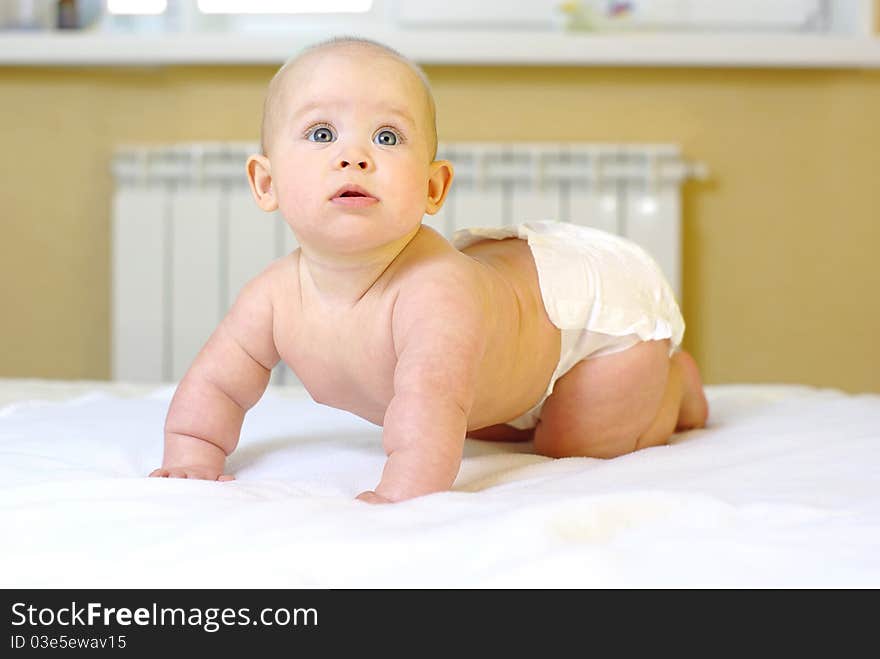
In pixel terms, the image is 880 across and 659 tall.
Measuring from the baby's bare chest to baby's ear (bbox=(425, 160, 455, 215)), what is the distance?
0.11m

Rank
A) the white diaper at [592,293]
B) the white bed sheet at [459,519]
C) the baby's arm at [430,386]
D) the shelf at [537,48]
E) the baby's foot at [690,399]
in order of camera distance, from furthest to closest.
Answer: the shelf at [537,48] < the baby's foot at [690,399] < the white diaper at [592,293] < the baby's arm at [430,386] < the white bed sheet at [459,519]

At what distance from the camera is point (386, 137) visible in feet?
3.00

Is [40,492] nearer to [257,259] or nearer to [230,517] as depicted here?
[230,517]

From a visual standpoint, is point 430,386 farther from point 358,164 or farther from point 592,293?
point 592,293

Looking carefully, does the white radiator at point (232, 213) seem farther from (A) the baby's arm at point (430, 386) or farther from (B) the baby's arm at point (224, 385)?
(A) the baby's arm at point (430, 386)

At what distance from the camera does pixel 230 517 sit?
707 mm

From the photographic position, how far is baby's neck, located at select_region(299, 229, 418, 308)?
0.96 meters

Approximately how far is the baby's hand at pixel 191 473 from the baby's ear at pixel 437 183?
1.00 ft

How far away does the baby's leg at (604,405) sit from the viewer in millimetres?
1128

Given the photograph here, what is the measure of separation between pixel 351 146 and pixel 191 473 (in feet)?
1.03

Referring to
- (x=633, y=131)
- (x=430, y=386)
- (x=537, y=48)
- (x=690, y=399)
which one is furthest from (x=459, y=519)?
(x=633, y=131)

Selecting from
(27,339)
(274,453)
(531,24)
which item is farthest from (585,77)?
(274,453)

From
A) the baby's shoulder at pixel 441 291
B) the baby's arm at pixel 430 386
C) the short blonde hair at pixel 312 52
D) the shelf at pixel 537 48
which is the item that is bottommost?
the baby's arm at pixel 430 386

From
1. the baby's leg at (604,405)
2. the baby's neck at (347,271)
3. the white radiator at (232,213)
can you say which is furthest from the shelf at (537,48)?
the baby's neck at (347,271)
